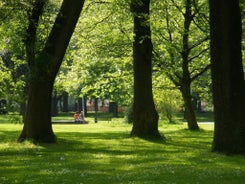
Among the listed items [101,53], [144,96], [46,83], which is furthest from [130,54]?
[46,83]

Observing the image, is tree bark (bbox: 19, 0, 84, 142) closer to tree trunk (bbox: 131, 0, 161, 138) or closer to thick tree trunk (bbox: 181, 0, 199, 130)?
tree trunk (bbox: 131, 0, 161, 138)

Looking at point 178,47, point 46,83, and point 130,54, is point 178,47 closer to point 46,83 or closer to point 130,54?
point 130,54

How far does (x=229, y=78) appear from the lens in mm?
14305

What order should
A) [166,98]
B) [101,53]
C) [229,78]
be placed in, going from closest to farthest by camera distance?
1. [229,78]
2. [101,53]
3. [166,98]

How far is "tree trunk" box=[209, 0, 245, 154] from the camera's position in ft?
46.9

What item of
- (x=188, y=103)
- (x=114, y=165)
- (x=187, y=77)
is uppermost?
(x=187, y=77)

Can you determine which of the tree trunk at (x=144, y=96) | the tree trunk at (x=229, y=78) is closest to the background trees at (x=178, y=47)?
the tree trunk at (x=144, y=96)

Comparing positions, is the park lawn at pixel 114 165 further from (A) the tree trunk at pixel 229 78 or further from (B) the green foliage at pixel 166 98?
(B) the green foliage at pixel 166 98

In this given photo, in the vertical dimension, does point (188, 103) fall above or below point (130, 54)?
below

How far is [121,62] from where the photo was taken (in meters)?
32.4

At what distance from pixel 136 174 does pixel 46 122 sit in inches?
349

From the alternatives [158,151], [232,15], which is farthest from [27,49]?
[232,15]

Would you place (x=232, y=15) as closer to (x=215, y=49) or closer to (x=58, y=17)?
(x=215, y=49)

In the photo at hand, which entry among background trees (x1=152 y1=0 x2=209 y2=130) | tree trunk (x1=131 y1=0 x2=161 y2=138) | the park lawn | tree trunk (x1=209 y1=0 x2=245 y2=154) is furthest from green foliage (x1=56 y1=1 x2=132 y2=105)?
tree trunk (x1=209 y1=0 x2=245 y2=154)
